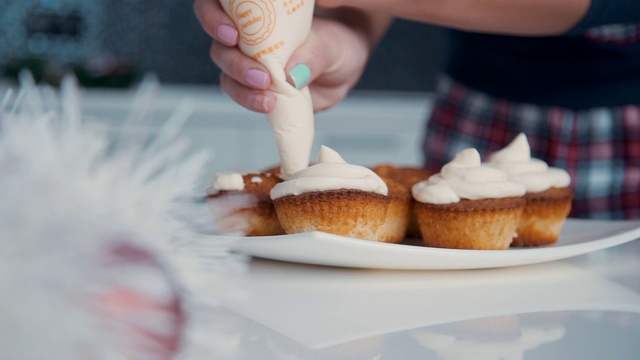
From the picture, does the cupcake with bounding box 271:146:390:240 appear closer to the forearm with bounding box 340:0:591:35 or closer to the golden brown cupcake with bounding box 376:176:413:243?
the golden brown cupcake with bounding box 376:176:413:243

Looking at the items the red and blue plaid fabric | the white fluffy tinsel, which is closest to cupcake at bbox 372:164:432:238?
the red and blue plaid fabric

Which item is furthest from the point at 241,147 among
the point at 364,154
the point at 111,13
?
the point at 111,13

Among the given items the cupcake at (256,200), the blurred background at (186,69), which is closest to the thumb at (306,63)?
the cupcake at (256,200)

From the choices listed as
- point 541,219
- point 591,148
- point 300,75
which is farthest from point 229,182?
point 591,148

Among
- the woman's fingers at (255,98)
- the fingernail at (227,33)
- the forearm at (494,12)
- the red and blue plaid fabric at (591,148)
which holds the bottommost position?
the red and blue plaid fabric at (591,148)

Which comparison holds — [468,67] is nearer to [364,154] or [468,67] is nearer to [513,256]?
[513,256]

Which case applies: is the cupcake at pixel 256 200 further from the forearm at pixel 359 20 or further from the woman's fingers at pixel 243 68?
Result: the forearm at pixel 359 20
